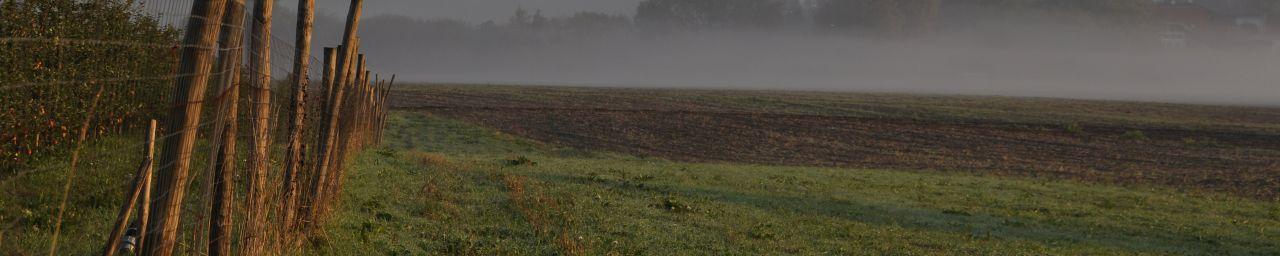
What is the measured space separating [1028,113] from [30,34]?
74510 millimetres

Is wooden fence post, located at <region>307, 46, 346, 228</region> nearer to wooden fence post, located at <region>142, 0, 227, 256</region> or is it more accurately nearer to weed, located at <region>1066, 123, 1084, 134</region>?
wooden fence post, located at <region>142, 0, 227, 256</region>

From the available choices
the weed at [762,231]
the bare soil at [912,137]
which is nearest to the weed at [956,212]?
the weed at [762,231]

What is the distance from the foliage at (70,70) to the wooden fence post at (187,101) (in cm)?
20

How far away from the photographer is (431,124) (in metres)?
45.0

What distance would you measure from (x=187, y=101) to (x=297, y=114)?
4.33m

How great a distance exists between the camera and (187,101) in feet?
21.3

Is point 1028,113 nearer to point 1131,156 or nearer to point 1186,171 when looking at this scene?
point 1131,156

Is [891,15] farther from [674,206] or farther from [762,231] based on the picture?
[762,231]

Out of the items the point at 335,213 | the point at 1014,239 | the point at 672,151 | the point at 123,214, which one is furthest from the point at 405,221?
the point at 672,151

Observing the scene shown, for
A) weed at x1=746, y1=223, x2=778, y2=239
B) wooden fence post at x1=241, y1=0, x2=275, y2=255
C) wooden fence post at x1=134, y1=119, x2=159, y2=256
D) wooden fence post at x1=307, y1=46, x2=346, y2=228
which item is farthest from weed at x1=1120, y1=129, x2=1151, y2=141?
wooden fence post at x1=134, y1=119, x2=159, y2=256

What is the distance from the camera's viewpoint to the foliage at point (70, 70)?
698 cm

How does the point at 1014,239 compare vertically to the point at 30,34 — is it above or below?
below

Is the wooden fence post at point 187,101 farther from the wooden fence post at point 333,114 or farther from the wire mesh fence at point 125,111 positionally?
the wooden fence post at point 333,114

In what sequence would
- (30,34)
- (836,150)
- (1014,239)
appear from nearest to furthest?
(30,34), (1014,239), (836,150)
